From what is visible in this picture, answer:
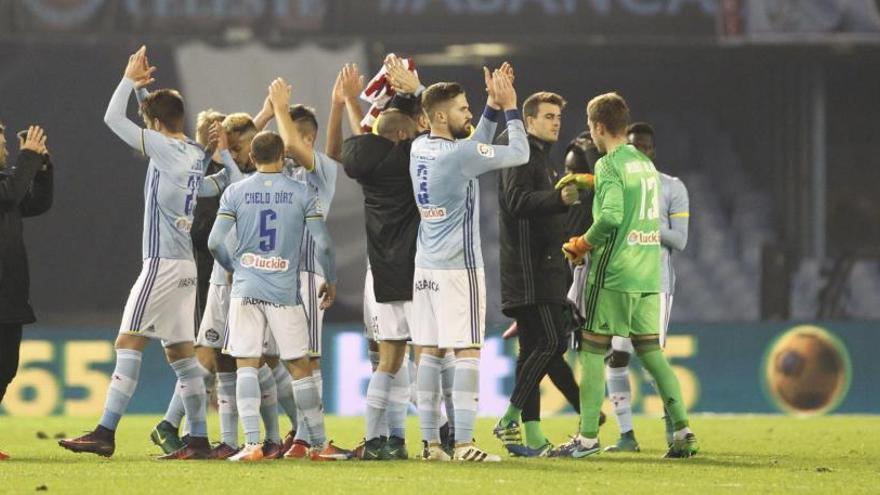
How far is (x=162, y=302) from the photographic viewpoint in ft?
30.9

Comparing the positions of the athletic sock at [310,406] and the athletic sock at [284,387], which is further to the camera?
the athletic sock at [284,387]

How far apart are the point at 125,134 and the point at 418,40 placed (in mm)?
9448

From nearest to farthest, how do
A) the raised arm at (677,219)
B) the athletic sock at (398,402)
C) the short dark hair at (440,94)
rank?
the short dark hair at (440,94) → the athletic sock at (398,402) → the raised arm at (677,219)

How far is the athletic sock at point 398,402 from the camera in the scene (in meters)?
9.40

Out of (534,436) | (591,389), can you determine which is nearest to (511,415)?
(534,436)

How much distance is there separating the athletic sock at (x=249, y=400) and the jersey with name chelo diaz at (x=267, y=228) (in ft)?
1.31

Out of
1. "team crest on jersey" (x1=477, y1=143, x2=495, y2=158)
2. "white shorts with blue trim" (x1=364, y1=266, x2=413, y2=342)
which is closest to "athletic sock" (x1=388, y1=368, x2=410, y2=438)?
"white shorts with blue trim" (x1=364, y1=266, x2=413, y2=342)

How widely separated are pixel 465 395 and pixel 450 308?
444mm

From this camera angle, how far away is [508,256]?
31.9 feet

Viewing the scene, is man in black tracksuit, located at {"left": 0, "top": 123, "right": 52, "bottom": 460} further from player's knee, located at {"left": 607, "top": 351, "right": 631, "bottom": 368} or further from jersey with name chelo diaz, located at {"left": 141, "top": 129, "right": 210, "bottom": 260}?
player's knee, located at {"left": 607, "top": 351, "right": 631, "bottom": 368}

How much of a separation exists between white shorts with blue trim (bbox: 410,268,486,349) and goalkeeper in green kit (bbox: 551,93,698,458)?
0.67 meters

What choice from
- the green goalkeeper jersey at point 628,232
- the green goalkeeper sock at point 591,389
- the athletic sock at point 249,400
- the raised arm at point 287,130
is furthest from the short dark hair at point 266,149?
the green goalkeeper sock at point 591,389

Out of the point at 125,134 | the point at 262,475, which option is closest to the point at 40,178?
the point at 125,134

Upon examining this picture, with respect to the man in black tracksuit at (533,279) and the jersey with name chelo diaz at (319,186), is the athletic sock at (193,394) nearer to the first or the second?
the jersey with name chelo diaz at (319,186)
